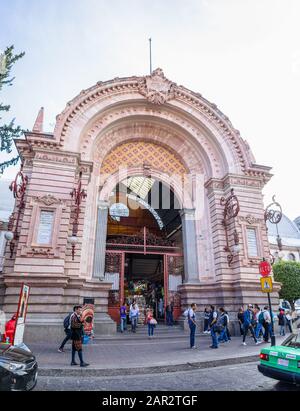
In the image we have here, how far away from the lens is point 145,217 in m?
29.0

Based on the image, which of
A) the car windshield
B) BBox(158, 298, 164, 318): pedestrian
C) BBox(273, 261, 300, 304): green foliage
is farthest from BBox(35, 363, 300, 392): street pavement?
BBox(273, 261, 300, 304): green foliage

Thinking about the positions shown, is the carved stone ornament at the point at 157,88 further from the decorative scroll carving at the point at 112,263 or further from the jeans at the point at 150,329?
the jeans at the point at 150,329

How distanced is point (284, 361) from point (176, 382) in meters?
2.80

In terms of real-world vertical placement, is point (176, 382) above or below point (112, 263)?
below

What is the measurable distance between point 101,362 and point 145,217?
2044cm

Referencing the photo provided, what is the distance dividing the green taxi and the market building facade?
32.3ft

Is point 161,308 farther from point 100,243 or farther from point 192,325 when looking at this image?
point 192,325

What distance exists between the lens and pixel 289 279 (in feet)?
110

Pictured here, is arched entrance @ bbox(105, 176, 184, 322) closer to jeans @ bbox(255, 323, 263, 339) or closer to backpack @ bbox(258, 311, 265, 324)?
jeans @ bbox(255, 323, 263, 339)

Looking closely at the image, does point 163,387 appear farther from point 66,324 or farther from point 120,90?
point 120,90

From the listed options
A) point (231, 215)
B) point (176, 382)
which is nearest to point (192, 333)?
point (176, 382)

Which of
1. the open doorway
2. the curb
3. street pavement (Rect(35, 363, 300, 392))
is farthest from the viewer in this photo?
the open doorway

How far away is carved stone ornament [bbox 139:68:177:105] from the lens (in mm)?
20125

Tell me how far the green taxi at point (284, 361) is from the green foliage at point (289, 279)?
30779 mm
